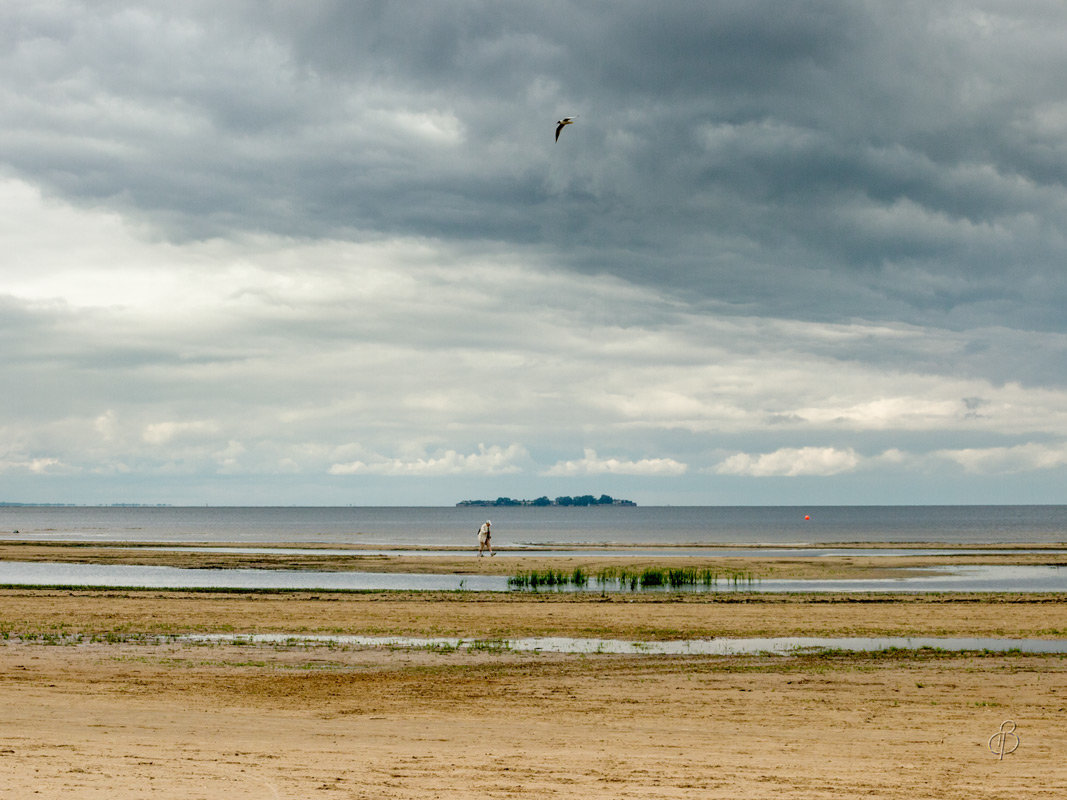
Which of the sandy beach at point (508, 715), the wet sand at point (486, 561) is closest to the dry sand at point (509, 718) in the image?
the sandy beach at point (508, 715)

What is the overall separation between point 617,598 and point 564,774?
3100 cm

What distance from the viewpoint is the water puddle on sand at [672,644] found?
27.9 metres

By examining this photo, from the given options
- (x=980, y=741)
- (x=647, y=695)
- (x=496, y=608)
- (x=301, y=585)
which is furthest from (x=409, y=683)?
(x=301, y=585)

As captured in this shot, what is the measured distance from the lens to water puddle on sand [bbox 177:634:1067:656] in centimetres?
2786

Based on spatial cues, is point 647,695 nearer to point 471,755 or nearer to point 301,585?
point 471,755

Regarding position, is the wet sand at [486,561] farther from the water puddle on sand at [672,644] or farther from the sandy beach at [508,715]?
the sandy beach at [508,715]

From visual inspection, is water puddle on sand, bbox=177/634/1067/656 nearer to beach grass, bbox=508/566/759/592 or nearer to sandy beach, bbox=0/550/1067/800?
sandy beach, bbox=0/550/1067/800

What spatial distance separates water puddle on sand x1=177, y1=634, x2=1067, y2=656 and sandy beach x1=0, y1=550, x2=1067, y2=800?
93 centimetres

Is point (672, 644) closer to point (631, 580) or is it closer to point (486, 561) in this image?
point (631, 580)

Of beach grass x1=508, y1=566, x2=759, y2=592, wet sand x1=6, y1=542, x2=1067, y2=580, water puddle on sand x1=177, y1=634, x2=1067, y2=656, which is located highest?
water puddle on sand x1=177, y1=634, x2=1067, y2=656

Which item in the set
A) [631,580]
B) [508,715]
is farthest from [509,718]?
[631,580]

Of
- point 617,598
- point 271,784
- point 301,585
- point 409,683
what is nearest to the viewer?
point 271,784

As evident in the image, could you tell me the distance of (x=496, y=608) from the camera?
1550 inches

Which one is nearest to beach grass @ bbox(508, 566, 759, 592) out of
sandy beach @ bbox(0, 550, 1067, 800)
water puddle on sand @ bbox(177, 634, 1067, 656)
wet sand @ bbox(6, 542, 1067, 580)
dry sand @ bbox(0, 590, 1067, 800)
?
wet sand @ bbox(6, 542, 1067, 580)
